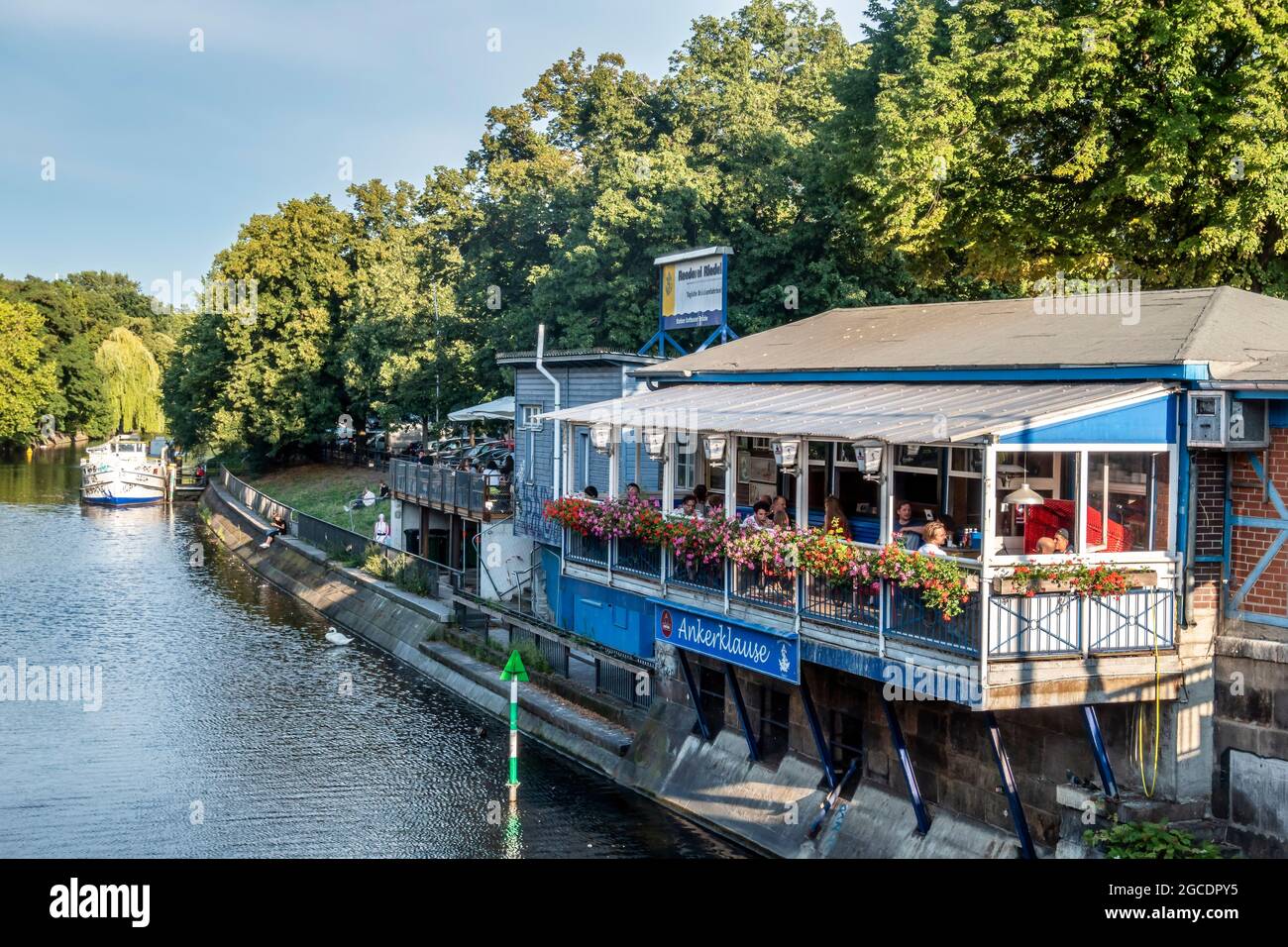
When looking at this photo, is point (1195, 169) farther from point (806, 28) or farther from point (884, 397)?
point (806, 28)

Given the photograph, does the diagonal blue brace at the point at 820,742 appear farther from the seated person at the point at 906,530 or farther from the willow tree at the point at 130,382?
the willow tree at the point at 130,382

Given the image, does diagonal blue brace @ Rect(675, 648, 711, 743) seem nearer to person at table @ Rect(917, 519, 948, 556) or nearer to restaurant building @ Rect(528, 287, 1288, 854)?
restaurant building @ Rect(528, 287, 1288, 854)

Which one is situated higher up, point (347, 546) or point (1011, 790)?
point (1011, 790)

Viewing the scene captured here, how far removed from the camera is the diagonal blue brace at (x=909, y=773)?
57.8 ft

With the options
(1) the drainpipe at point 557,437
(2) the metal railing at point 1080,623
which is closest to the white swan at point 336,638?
(1) the drainpipe at point 557,437

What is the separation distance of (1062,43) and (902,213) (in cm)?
492

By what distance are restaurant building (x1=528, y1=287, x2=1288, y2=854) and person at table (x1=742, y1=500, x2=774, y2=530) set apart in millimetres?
596

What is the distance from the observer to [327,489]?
64375 millimetres

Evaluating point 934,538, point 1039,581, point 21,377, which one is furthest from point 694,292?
point 21,377

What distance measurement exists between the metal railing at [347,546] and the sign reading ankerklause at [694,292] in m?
11.3

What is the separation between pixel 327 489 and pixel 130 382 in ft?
216

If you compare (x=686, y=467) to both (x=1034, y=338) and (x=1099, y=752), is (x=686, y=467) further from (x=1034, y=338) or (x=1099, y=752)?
(x=1099, y=752)

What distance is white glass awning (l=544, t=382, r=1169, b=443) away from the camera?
49.9ft
